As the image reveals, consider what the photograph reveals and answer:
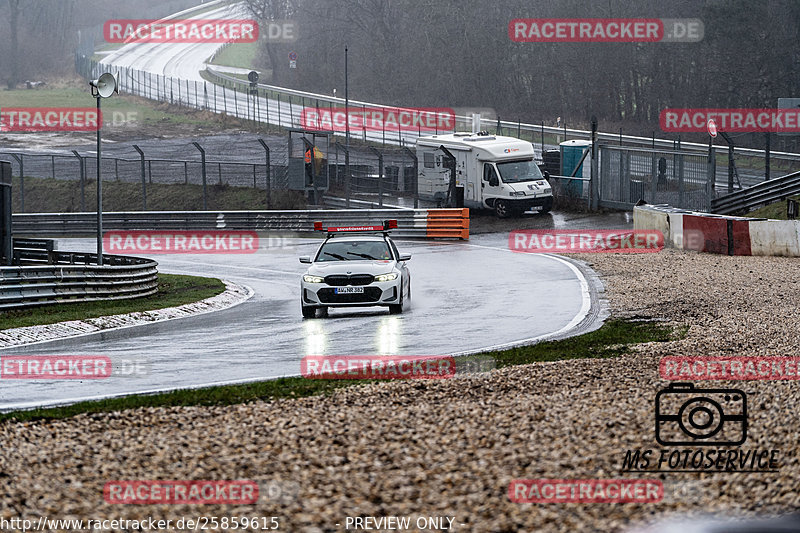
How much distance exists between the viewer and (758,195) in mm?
36406

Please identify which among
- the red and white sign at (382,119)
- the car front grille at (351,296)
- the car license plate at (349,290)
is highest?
the red and white sign at (382,119)

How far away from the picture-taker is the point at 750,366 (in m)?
11.8

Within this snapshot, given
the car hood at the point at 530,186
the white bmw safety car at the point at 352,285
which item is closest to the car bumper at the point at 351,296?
the white bmw safety car at the point at 352,285

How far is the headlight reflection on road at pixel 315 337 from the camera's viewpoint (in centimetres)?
1544

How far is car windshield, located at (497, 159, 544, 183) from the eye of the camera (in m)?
39.4

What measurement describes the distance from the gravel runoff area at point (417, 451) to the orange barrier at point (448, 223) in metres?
24.4

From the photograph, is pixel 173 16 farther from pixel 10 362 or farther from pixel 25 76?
pixel 10 362

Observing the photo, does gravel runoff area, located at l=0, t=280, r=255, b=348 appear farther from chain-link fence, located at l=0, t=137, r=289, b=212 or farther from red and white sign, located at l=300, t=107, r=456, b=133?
red and white sign, located at l=300, t=107, r=456, b=133

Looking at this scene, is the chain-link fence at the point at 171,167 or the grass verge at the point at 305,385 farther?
the chain-link fence at the point at 171,167

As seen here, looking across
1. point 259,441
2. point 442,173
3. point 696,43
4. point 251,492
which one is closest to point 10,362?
point 259,441

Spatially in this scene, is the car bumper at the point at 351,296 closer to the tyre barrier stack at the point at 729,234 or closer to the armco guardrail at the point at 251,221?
the tyre barrier stack at the point at 729,234

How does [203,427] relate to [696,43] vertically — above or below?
below

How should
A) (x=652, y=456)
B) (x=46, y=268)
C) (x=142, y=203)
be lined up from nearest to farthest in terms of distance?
(x=652, y=456) → (x=46, y=268) → (x=142, y=203)

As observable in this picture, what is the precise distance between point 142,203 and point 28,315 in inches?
1154
